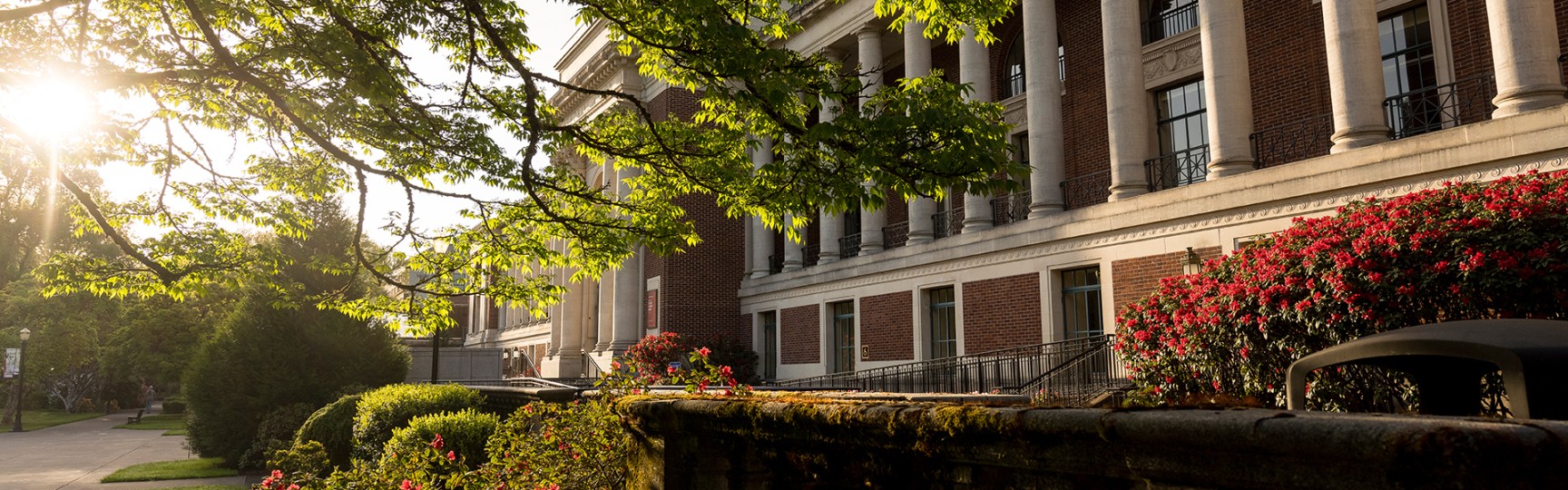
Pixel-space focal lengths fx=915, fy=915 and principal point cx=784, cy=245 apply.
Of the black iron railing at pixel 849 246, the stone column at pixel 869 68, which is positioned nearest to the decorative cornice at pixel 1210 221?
the stone column at pixel 869 68

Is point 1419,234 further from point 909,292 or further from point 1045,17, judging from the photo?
point 909,292

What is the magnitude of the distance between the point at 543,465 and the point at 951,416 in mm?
4598

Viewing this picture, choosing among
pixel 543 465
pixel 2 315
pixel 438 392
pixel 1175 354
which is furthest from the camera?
pixel 2 315

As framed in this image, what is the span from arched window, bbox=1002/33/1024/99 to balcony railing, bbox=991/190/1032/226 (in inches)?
132

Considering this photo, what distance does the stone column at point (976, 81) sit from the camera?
75.5 ft

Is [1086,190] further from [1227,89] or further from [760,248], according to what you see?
[760,248]

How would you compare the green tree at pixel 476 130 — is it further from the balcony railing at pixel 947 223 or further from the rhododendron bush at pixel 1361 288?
the balcony railing at pixel 947 223

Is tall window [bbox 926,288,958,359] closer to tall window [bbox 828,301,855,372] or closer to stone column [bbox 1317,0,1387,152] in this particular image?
tall window [bbox 828,301,855,372]

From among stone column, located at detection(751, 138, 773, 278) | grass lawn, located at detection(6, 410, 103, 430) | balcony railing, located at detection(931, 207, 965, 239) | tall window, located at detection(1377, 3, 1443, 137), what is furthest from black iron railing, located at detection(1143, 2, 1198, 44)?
grass lawn, located at detection(6, 410, 103, 430)

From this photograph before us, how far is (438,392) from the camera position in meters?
15.9

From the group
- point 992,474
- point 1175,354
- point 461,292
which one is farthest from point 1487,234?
point 461,292

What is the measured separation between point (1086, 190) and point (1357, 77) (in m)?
8.29

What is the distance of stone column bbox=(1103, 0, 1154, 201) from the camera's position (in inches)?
751

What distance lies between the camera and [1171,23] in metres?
22.4
